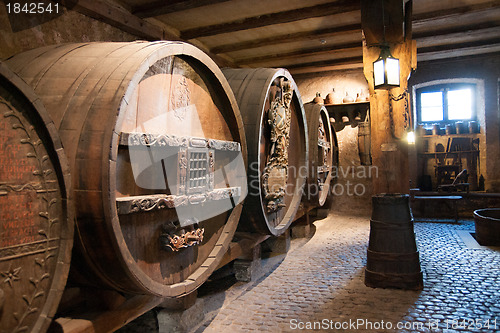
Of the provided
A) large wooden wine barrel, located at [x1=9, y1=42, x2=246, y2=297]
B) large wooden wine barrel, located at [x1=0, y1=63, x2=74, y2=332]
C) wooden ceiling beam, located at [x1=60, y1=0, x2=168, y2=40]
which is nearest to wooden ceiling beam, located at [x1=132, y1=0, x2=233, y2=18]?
wooden ceiling beam, located at [x1=60, y1=0, x2=168, y2=40]

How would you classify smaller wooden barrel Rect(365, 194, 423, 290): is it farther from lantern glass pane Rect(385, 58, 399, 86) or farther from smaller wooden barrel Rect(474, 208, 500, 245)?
smaller wooden barrel Rect(474, 208, 500, 245)

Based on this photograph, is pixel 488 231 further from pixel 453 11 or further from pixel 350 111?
pixel 350 111

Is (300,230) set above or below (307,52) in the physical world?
below

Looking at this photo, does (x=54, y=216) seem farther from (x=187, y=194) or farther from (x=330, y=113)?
(x=330, y=113)

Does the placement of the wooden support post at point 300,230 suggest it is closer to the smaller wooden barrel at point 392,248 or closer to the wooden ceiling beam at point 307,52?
the smaller wooden barrel at point 392,248

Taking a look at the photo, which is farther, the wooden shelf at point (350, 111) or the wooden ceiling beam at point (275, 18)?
the wooden shelf at point (350, 111)

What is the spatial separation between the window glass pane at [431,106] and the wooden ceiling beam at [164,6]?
7.69 meters

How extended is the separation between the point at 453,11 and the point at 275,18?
2671mm

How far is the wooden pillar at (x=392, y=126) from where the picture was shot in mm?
4621

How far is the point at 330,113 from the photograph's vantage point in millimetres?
8258

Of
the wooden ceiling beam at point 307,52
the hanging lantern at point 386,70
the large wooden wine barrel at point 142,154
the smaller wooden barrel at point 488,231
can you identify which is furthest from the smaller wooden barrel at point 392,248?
the wooden ceiling beam at point 307,52

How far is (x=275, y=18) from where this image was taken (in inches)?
218

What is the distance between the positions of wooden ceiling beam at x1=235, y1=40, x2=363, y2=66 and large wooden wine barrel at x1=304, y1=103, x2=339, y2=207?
1494mm

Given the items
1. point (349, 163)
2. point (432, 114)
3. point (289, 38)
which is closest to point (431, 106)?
point (432, 114)
